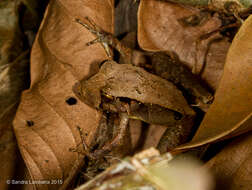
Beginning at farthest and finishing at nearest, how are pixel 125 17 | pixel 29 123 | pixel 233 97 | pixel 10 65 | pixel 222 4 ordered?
pixel 125 17 < pixel 10 65 < pixel 222 4 < pixel 29 123 < pixel 233 97

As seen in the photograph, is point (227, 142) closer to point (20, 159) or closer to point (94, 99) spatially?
point (94, 99)

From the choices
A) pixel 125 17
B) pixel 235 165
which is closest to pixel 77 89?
pixel 125 17

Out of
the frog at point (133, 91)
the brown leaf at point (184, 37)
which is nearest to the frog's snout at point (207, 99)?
the frog at point (133, 91)

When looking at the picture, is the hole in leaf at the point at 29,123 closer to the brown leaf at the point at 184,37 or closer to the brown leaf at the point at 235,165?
the brown leaf at the point at 184,37

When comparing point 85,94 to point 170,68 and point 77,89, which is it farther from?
point 170,68

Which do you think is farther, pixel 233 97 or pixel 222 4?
pixel 222 4

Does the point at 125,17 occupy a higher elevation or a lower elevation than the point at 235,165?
higher
